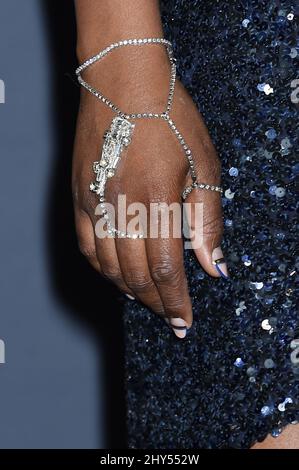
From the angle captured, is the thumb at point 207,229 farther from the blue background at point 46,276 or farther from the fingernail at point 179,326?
the blue background at point 46,276

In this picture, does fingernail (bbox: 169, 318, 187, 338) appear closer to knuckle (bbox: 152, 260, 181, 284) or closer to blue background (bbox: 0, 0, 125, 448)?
knuckle (bbox: 152, 260, 181, 284)

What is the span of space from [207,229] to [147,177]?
8cm

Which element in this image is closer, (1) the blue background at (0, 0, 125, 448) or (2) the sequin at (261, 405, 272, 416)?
(2) the sequin at (261, 405, 272, 416)

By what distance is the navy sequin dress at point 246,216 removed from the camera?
0.73 m

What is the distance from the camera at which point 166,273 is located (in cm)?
72

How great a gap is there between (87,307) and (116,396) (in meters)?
0.20

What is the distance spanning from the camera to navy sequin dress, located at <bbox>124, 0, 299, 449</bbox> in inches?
28.6

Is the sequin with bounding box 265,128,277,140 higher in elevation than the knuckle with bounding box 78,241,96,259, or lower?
higher

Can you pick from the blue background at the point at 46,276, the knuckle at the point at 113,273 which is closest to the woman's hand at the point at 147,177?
the knuckle at the point at 113,273

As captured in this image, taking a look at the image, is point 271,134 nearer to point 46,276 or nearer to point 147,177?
point 147,177

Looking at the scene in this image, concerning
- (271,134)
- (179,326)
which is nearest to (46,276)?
(179,326)

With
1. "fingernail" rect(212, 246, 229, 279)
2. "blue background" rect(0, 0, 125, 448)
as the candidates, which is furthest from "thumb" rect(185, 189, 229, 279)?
"blue background" rect(0, 0, 125, 448)

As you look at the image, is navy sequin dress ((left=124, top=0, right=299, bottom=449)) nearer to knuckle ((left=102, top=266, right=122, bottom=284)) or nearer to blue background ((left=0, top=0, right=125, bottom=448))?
knuckle ((left=102, top=266, right=122, bottom=284))

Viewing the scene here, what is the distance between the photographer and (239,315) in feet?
2.52
